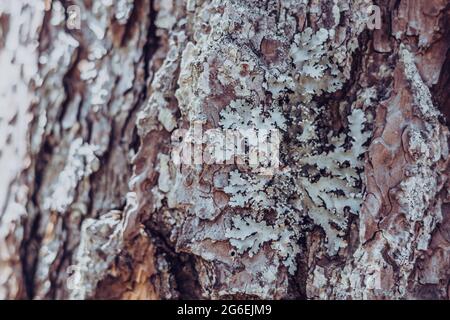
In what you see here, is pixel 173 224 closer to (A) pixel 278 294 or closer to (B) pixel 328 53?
(A) pixel 278 294

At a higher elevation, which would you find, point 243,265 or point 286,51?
point 286,51

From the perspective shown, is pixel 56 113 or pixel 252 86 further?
pixel 56 113

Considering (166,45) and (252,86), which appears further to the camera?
(166,45)

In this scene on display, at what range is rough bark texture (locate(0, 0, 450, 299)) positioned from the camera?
0.79m

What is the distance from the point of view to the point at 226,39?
0.82m

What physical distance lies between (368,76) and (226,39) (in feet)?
0.74

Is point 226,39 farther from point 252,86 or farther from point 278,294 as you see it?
point 278,294

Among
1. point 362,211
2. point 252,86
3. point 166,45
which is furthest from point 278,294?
point 166,45

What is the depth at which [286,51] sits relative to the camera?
2.76ft

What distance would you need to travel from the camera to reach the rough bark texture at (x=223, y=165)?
0.79m

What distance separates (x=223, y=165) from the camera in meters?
0.83
